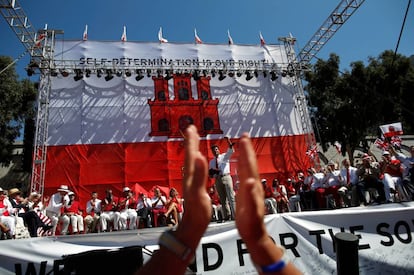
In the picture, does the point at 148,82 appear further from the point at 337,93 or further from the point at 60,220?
the point at 337,93

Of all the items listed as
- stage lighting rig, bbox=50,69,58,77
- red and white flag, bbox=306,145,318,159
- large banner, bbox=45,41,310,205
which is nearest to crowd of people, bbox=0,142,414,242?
large banner, bbox=45,41,310,205

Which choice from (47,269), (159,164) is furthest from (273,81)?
(47,269)

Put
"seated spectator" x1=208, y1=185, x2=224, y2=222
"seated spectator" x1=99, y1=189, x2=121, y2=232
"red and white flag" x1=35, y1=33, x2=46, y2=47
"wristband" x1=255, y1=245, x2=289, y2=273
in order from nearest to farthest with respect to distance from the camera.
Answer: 1. "wristband" x1=255, y1=245, x2=289, y2=273
2. "seated spectator" x1=99, y1=189, x2=121, y2=232
3. "seated spectator" x1=208, y1=185, x2=224, y2=222
4. "red and white flag" x1=35, y1=33, x2=46, y2=47

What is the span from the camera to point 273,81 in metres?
Answer: 11.7

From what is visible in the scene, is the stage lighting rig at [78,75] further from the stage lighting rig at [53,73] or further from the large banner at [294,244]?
the large banner at [294,244]

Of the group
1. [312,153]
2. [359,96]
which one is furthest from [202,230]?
[359,96]

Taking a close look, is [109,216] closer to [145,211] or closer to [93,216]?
[93,216]

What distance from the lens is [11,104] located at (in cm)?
1265

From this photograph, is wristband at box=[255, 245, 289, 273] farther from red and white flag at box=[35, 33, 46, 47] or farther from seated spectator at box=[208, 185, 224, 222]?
red and white flag at box=[35, 33, 46, 47]

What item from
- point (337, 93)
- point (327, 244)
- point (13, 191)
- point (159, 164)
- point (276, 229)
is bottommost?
point (327, 244)

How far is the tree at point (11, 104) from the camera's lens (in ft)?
40.2

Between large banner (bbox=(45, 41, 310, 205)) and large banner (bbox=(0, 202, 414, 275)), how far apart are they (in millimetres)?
6853

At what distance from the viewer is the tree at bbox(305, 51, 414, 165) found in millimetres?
13180

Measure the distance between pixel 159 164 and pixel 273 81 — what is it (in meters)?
6.28
